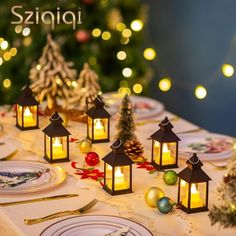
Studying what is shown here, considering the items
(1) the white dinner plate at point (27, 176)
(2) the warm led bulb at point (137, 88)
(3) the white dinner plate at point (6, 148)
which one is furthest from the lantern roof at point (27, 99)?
(2) the warm led bulb at point (137, 88)

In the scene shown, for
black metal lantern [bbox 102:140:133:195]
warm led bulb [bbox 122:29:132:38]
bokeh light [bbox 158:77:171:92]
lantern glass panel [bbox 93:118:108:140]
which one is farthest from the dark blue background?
black metal lantern [bbox 102:140:133:195]

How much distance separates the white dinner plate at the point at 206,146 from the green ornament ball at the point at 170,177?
322mm

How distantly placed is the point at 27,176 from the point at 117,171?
1.26 ft

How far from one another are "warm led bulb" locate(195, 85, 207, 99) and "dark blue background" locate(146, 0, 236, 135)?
39 mm

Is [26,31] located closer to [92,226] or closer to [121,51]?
[121,51]

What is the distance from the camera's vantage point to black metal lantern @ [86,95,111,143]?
3.24m

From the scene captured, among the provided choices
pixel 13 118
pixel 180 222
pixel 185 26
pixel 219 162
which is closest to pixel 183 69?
pixel 185 26

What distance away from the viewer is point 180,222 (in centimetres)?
241

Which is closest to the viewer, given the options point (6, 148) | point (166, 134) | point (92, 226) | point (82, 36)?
point (92, 226)

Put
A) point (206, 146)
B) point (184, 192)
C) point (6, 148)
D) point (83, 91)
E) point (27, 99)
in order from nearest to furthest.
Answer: point (184, 192) → point (6, 148) → point (206, 146) → point (27, 99) → point (83, 91)

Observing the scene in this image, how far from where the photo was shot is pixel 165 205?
2.46 m

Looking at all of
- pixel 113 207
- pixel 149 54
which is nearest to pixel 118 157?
pixel 113 207

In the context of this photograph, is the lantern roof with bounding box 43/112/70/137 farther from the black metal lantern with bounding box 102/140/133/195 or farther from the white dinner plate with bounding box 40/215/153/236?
the white dinner plate with bounding box 40/215/153/236

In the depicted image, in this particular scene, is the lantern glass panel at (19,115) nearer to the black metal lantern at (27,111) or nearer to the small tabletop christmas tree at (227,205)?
the black metal lantern at (27,111)
